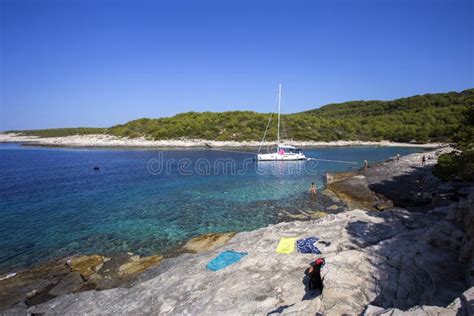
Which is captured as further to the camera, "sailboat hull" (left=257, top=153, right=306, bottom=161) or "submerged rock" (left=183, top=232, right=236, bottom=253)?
"sailboat hull" (left=257, top=153, right=306, bottom=161)

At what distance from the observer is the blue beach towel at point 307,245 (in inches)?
532

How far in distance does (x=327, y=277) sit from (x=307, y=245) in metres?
3.25

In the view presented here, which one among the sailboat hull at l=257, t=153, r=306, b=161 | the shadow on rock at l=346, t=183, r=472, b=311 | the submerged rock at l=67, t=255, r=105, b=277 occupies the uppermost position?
the sailboat hull at l=257, t=153, r=306, b=161

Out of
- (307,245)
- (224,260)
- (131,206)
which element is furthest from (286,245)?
(131,206)

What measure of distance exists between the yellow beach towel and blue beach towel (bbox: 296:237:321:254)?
0.30 m

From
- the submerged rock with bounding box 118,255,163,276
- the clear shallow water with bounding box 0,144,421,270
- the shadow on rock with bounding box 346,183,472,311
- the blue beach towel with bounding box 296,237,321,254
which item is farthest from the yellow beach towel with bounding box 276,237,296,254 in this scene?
the submerged rock with bounding box 118,255,163,276

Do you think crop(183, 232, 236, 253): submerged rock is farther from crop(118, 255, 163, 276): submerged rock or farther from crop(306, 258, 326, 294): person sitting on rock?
crop(306, 258, 326, 294): person sitting on rock

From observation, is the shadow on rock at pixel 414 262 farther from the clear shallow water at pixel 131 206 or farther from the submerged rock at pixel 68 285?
the submerged rock at pixel 68 285

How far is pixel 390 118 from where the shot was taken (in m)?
119

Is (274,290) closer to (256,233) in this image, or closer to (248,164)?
(256,233)

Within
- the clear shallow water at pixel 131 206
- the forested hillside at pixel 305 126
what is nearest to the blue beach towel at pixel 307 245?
the clear shallow water at pixel 131 206

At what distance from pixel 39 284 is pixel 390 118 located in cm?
13070

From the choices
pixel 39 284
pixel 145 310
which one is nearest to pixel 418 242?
pixel 145 310

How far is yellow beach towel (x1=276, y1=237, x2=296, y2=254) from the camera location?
1386cm
